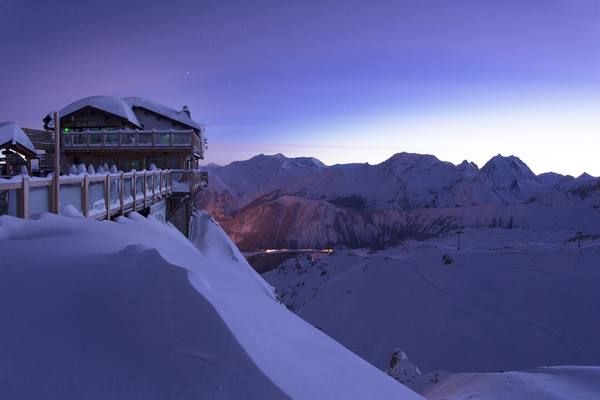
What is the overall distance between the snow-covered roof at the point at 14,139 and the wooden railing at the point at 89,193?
13334 mm

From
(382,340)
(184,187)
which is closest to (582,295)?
(382,340)

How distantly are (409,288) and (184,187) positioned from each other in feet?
61.8

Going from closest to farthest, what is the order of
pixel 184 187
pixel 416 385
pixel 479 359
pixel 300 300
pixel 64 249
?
pixel 64 249 → pixel 416 385 → pixel 184 187 → pixel 479 359 → pixel 300 300

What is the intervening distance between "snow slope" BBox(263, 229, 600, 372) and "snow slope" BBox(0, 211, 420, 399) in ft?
57.4

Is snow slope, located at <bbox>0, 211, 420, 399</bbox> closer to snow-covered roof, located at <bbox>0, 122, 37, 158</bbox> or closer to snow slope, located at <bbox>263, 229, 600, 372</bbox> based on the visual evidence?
snow slope, located at <bbox>263, 229, 600, 372</bbox>

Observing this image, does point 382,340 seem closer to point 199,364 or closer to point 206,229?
point 206,229

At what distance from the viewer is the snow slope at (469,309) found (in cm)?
1739

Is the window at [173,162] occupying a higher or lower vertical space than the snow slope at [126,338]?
higher

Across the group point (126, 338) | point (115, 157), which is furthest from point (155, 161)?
point (126, 338)

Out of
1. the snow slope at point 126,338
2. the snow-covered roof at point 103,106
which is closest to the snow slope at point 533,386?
the snow slope at point 126,338

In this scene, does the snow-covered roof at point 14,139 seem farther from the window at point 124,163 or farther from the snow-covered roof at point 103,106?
the window at point 124,163

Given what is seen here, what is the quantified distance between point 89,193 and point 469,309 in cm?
2289

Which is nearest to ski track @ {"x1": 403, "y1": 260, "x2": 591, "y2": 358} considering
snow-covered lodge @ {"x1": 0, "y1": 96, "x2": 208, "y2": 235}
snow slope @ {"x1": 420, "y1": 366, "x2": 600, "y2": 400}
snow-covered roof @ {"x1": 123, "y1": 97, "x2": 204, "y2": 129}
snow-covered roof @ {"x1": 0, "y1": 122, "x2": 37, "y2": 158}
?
snow slope @ {"x1": 420, "y1": 366, "x2": 600, "y2": 400}

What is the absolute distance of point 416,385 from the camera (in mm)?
12422
